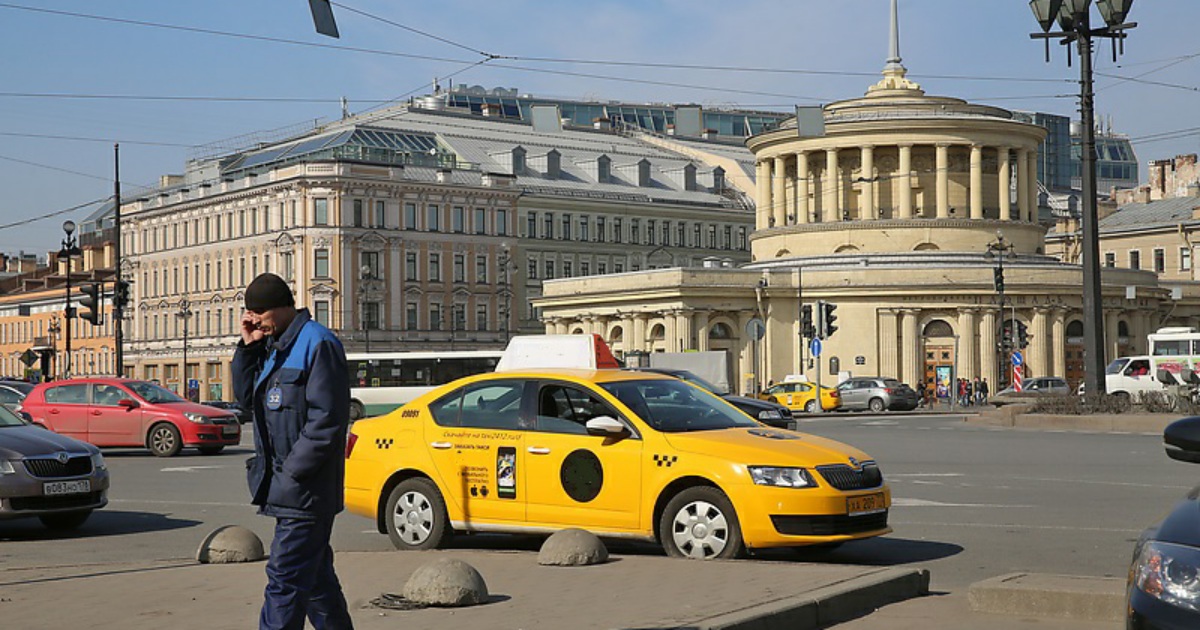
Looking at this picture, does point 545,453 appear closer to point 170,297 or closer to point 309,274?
point 309,274

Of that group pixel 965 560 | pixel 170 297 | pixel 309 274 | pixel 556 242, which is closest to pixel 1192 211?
pixel 556 242

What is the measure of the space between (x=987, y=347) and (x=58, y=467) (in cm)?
7175

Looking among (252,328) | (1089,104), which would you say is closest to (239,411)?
(252,328)

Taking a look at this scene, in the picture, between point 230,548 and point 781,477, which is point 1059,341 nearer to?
point 781,477

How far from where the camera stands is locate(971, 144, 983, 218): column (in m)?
91.2

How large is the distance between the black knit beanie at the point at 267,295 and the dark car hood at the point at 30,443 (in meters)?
9.18

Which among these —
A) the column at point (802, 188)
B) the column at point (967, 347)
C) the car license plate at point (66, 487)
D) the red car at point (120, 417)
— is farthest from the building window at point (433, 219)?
the car license plate at point (66, 487)

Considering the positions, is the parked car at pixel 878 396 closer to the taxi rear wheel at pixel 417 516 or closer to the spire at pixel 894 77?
the spire at pixel 894 77

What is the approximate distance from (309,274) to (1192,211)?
5933cm

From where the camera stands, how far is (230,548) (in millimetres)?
12492

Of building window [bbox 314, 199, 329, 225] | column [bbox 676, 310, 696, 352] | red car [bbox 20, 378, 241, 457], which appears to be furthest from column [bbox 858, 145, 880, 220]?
red car [bbox 20, 378, 241, 457]

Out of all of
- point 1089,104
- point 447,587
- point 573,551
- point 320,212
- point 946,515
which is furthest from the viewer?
point 320,212

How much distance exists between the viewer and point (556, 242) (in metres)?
116

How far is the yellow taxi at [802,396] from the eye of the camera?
65.3 metres
